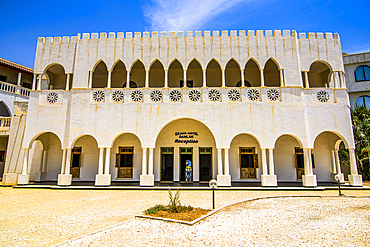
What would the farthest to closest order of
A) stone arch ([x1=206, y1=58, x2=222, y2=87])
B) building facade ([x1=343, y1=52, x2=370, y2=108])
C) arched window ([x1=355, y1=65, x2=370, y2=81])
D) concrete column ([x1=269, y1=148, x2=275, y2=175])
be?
Result: arched window ([x1=355, y1=65, x2=370, y2=81]) → building facade ([x1=343, y1=52, x2=370, y2=108]) → stone arch ([x1=206, y1=58, x2=222, y2=87]) → concrete column ([x1=269, y1=148, x2=275, y2=175])

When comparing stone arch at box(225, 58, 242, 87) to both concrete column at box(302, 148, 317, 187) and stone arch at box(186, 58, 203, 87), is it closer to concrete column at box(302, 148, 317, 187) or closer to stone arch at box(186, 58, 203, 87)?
stone arch at box(186, 58, 203, 87)

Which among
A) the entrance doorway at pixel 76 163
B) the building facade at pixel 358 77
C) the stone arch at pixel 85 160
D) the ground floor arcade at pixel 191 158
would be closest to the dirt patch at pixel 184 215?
the ground floor arcade at pixel 191 158

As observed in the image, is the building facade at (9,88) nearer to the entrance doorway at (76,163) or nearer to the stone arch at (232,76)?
the entrance doorway at (76,163)

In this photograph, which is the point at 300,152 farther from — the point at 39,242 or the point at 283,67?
the point at 39,242

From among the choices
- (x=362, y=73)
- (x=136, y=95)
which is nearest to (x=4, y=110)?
(x=136, y=95)

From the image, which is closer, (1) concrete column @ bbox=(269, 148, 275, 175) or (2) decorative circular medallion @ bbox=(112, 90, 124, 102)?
(1) concrete column @ bbox=(269, 148, 275, 175)

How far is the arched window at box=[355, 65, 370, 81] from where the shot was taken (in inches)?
889

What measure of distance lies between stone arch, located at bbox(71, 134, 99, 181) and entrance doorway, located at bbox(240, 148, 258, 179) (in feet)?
33.8

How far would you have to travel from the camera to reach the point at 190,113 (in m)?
14.7

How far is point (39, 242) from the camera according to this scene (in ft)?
16.9

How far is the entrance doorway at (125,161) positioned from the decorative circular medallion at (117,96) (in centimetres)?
379

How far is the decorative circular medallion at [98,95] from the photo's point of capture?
15.3 m

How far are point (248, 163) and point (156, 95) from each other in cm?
798

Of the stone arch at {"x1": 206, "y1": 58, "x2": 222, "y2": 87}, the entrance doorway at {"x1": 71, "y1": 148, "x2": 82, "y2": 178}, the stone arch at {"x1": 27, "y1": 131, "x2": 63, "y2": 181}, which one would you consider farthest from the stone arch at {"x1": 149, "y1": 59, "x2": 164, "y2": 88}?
the stone arch at {"x1": 27, "y1": 131, "x2": 63, "y2": 181}
